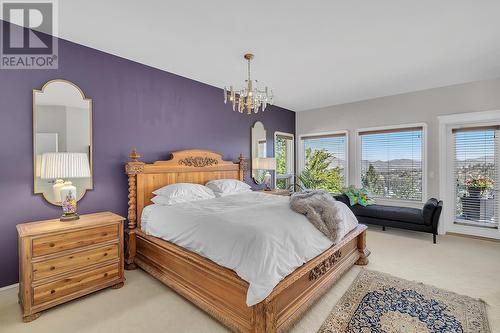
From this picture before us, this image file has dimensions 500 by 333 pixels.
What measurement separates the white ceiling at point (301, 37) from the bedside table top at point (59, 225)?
2034 mm

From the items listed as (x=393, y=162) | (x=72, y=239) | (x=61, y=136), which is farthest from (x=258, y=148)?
(x=72, y=239)

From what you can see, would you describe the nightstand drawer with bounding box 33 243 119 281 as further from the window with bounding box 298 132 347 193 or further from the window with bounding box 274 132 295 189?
the window with bounding box 298 132 347 193

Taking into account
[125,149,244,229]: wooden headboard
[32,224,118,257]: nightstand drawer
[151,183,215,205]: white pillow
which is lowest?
[32,224,118,257]: nightstand drawer

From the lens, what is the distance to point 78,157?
8.20ft

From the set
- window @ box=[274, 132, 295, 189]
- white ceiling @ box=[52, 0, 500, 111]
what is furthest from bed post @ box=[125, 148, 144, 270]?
window @ box=[274, 132, 295, 189]

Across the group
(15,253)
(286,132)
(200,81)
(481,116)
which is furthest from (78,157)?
(481,116)

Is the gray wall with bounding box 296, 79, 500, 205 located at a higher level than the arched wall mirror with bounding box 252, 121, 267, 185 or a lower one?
higher

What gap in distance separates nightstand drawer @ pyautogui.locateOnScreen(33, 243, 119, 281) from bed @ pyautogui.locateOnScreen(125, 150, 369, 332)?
1.43 ft

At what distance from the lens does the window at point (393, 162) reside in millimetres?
4941

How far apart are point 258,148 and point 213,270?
12.2 ft

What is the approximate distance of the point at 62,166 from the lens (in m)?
2.41

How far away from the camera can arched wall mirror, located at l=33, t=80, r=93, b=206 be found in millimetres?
2476

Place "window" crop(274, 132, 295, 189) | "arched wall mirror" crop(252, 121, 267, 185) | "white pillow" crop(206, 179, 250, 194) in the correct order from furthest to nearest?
"window" crop(274, 132, 295, 189), "arched wall mirror" crop(252, 121, 267, 185), "white pillow" crop(206, 179, 250, 194)

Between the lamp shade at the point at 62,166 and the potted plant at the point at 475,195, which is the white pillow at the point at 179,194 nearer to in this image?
the lamp shade at the point at 62,166
